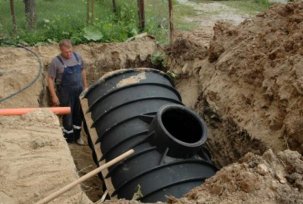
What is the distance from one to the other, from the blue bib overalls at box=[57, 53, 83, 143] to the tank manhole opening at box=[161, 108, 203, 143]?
173cm

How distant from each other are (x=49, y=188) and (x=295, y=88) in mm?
3035

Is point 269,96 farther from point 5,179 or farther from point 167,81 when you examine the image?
point 5,179

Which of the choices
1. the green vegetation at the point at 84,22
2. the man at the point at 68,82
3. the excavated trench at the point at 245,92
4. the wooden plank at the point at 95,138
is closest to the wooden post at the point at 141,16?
the green vegetation at the point at 84,22

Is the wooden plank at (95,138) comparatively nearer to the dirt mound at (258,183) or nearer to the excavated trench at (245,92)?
the excavated trench at (245,92)

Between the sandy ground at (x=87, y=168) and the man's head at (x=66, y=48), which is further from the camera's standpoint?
the man's head at (x=66, y=48)

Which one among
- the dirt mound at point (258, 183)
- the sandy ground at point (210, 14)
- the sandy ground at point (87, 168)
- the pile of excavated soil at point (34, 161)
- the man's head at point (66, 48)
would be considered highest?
the dirt mound at point (258, 183)

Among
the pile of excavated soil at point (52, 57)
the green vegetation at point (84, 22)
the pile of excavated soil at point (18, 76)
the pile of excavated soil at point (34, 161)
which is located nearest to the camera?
the pile of excavated soil at point (34, 161)

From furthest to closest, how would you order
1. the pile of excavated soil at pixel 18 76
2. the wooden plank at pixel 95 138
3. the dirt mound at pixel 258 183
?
1. the pile of excavated soil at pixel 18 76
2. the wooden plank at pixel 95 138
3. the dirt mound at pixel 258 183

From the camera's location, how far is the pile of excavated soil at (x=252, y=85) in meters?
5.86

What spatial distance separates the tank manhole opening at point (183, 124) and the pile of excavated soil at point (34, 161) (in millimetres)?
1451

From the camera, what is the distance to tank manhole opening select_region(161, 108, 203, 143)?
6262mm

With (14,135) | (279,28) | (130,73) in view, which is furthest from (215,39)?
(14,135)

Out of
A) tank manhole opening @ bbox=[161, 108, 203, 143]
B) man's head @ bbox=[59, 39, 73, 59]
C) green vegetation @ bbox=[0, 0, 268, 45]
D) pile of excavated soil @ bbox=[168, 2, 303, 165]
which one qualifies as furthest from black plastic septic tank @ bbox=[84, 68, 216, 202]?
green vegetation @ bbox=[0, 0, 268, 45]

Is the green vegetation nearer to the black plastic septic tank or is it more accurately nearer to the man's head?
the man's head
